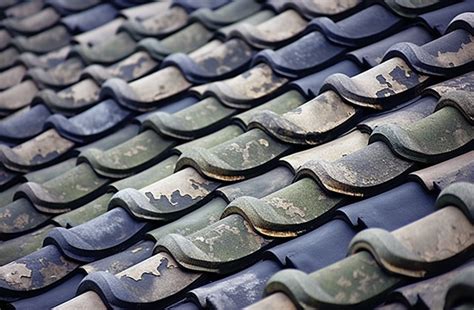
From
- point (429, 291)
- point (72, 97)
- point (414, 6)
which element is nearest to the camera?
point (429, 291)

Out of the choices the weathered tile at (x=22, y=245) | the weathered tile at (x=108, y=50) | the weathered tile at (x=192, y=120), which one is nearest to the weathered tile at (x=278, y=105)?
the weathered tile at (x=192, y=120)

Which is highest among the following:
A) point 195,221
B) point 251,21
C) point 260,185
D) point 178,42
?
point 251,21

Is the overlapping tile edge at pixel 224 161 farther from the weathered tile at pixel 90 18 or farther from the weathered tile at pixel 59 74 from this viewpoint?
the weathered tile at pixel 90 18

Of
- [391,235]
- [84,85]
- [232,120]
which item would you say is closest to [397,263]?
[391,235]

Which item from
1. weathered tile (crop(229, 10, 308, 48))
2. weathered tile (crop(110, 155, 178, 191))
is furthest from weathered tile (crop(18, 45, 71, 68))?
weathered tile (crop(110, 155, 178, 191))

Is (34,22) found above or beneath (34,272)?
above

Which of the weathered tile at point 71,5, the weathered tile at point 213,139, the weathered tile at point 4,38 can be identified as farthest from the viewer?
the weathered tile at point 71,5

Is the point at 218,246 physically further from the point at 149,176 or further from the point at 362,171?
the point at 149,176

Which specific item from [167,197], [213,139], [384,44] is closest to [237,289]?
[167,197]

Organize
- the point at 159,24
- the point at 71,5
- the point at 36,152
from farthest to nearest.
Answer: the point at 71,5 → the point at 159,24 → the point at 36,152

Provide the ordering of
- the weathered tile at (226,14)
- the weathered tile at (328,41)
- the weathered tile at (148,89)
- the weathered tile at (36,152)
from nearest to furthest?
the weathered tile at (328,41) → the weathered tile at (36,152) → the weathered tile at (148,89) → the weathered tile at (226,14)

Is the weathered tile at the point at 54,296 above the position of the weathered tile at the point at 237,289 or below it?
below

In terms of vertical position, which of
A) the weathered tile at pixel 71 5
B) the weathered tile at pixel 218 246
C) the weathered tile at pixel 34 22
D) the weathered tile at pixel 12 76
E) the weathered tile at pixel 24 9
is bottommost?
the weathered tile at pixel 218 246

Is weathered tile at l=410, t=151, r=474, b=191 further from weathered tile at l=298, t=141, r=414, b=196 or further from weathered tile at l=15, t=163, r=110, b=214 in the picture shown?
weathered tile at l=15, t=163, r=110, b=214
